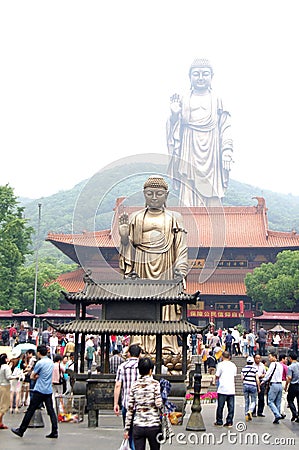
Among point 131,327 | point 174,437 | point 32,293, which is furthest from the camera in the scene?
point 32,293

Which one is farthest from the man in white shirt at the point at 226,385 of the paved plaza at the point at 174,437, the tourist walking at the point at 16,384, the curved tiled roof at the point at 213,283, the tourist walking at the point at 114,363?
the curved tiled roof at the point at 213,283

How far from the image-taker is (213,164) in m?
55.4

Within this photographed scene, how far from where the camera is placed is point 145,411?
18.4 feet

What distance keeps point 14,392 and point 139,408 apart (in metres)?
6.86

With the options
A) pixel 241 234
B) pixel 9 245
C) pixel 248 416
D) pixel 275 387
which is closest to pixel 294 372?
pixel 275 387

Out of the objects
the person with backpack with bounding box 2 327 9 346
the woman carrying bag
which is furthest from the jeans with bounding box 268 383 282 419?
the person with backpack with bounding box 2 327 9 346

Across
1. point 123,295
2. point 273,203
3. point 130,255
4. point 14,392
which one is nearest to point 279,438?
point 123,295

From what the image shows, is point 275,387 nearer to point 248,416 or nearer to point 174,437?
point 248,416

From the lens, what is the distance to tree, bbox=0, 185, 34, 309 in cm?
3192

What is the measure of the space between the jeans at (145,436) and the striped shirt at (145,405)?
0.04 m

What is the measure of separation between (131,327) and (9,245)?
73.1ft

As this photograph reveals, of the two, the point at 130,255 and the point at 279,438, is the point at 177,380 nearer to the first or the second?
the point at 279,438

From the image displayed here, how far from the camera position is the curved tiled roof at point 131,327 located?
1052 centimetres

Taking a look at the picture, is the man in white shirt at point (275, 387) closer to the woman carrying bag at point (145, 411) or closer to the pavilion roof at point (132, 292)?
the pavilion roof at point (132, 292)
